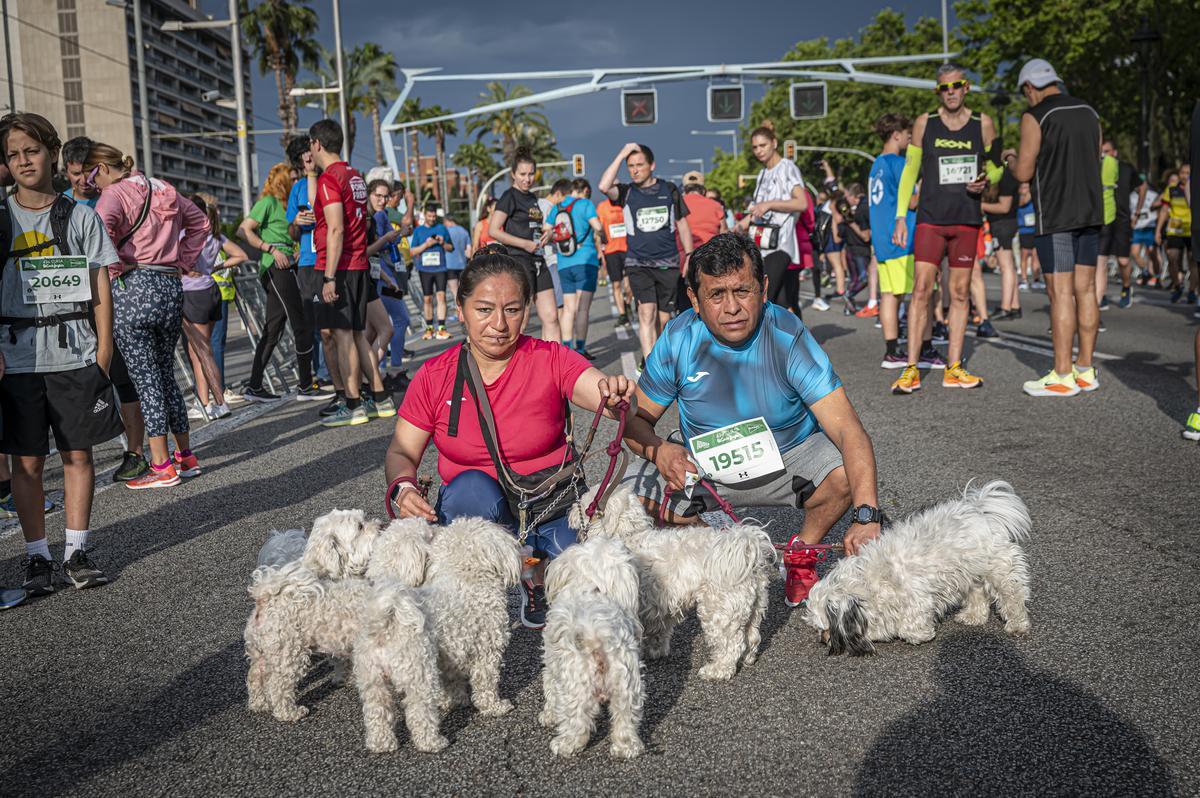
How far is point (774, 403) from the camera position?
4.21m

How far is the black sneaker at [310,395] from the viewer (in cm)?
1092

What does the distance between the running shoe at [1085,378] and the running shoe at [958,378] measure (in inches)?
33.1

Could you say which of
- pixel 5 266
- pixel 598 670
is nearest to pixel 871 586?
→ pixel 598 670

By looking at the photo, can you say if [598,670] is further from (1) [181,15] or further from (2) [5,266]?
(1) [181,15]

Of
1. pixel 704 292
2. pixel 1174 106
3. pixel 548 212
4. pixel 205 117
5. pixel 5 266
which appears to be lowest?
pixel 704 292

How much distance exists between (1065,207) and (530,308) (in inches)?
179

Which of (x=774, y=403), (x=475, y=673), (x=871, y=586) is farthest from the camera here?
(x=774, y=403)

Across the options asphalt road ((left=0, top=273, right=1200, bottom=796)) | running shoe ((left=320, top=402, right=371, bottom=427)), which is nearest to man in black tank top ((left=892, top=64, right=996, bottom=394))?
asphalt road ((left=0, top=273, right=1200, bottom=796))

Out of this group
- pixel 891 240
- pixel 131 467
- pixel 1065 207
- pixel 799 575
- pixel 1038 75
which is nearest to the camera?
pixel 799 575

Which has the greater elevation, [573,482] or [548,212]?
[548,212]

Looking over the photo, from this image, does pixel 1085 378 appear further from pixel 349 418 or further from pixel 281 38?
pixel 281 38

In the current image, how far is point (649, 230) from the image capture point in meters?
10.8

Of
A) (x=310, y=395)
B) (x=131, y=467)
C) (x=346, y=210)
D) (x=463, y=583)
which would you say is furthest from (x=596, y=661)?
(x=310, y=395)

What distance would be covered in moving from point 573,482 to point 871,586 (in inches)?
47.7
